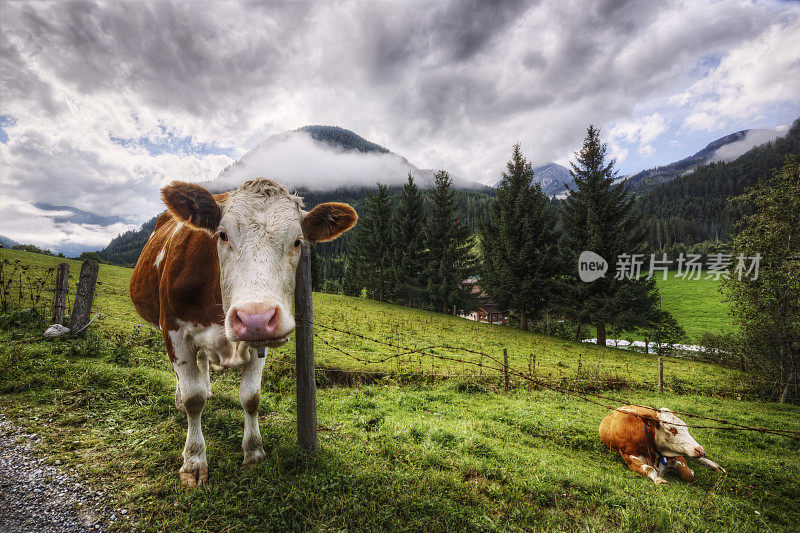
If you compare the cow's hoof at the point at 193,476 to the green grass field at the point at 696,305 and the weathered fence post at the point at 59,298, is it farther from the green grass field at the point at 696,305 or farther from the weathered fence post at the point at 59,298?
the green grass field at the point at 696,305

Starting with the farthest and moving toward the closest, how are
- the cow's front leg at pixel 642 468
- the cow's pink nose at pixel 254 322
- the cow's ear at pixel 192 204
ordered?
1. the cow's front leg at pixel 642 468
2. the cow's ear at pixel 192 204
3. the cow's pink nose at pixel 254 322

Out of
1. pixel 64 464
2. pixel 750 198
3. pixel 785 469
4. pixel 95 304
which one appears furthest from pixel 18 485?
pixel 750 198

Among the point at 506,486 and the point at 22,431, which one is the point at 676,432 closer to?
the point at 506,486

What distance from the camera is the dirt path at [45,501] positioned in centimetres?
254

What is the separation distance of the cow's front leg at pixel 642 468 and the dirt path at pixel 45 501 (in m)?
6.61

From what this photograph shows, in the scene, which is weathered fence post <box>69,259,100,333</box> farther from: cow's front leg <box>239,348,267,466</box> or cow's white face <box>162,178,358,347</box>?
cow's white face <box>162,178,358,347</box>

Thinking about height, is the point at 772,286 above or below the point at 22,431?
above

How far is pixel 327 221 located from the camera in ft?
10.4

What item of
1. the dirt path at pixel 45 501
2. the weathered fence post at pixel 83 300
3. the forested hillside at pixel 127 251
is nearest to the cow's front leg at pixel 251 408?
the dirt path at pixel 45 501

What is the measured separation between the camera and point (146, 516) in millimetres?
2652

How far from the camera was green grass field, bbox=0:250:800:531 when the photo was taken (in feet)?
9.57

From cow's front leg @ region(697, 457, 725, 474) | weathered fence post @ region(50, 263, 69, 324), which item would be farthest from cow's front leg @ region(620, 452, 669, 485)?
weathered fence post @ region(50, 263, 69, 324)

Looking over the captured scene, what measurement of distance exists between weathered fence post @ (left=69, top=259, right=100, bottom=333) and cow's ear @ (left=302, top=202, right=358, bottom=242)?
7186 mm

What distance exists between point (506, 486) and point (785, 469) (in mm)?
6463
